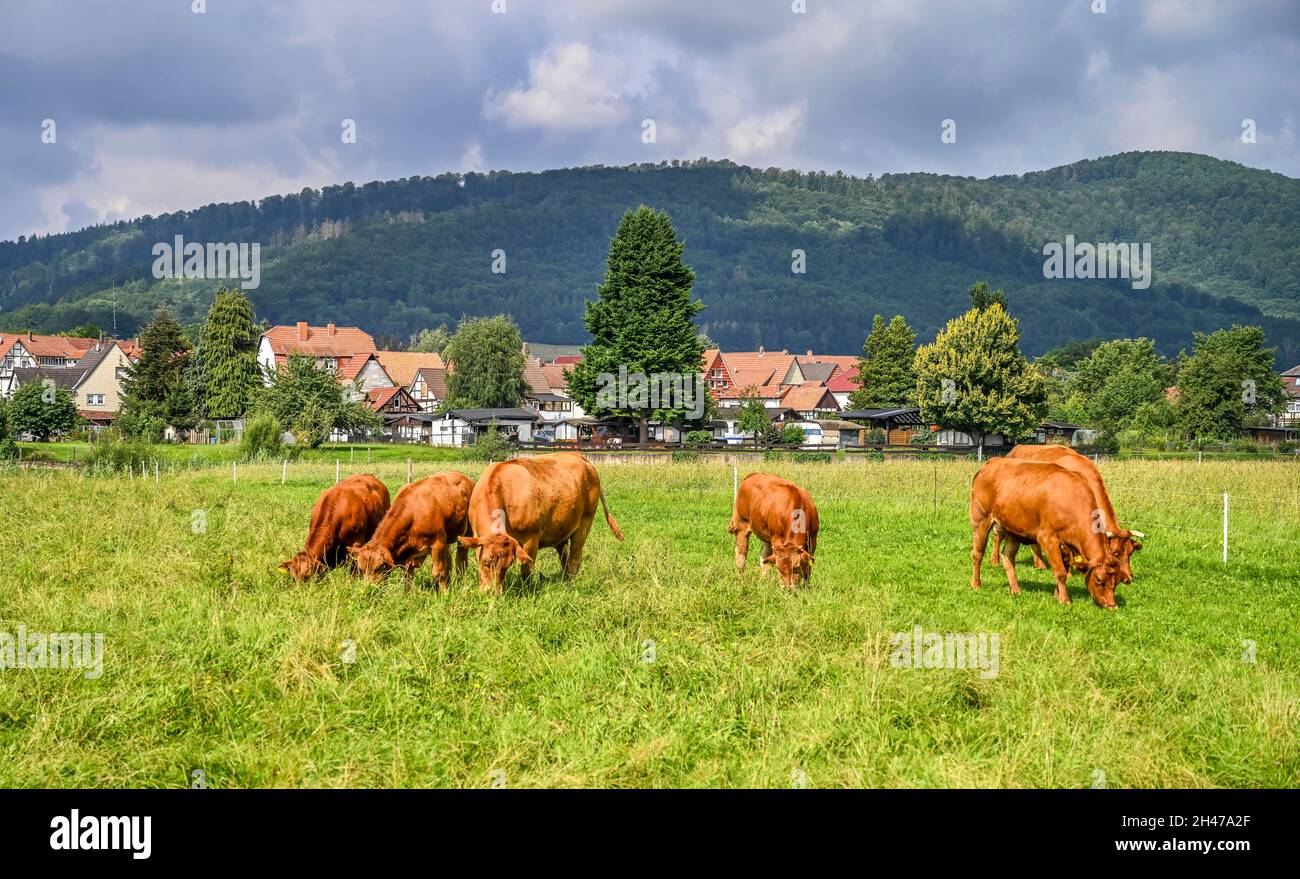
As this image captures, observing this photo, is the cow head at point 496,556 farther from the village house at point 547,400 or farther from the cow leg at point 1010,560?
the village house at point 547,400

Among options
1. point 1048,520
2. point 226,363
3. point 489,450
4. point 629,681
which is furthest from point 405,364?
point 629,681

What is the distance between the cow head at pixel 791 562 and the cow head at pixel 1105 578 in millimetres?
3656

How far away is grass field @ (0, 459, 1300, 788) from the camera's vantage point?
257 inches

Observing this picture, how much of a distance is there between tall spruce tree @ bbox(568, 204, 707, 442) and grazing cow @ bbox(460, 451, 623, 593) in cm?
4584

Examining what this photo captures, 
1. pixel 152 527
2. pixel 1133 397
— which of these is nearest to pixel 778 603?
pixel 152 527

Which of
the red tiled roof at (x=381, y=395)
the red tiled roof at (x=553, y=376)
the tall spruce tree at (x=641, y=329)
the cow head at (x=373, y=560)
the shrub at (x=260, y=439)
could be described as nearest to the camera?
the cow head at (x=373, y=560)

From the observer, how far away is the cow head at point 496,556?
1076 centimetres

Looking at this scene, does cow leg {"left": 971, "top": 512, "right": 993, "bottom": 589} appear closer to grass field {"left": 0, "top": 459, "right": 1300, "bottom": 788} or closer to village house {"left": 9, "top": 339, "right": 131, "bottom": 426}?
grass field {"left": 0, "top": 459, "right": 1300, "bottom": 788}

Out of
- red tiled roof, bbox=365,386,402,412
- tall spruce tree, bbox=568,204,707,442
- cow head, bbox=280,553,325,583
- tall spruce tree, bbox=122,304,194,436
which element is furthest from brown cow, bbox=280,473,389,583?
red tiled roof, bbox=365,386,402,412

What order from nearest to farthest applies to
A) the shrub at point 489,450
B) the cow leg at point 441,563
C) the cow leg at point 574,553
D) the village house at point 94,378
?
the cow leg at point 441,563 → the cow leg at point 574,553 → the shrub at point 489,450 → the village house at point 94,378

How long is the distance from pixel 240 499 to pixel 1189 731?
22.8 m

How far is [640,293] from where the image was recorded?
60.5 metres

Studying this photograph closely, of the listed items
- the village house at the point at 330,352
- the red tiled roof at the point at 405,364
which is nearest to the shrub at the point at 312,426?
the village house at the point at 330,352

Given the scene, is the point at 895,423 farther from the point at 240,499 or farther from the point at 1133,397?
the point at 240,499
